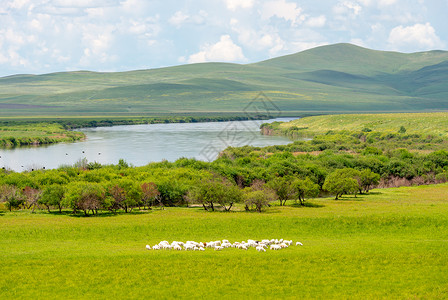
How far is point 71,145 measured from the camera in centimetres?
13975

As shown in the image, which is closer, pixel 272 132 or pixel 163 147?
pixel 163 147

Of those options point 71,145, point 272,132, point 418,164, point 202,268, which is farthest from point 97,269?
point 272,132

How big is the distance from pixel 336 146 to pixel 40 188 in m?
73.5

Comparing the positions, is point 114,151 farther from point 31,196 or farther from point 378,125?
point 378,125

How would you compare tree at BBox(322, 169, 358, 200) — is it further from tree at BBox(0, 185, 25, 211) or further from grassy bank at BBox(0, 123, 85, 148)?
grassy bank at BBox(0, 123, 85, 148)

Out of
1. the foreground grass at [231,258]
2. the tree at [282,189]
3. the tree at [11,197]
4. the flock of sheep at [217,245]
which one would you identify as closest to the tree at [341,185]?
the tree at [282,189]

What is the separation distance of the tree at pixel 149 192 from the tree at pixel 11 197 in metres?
12.4

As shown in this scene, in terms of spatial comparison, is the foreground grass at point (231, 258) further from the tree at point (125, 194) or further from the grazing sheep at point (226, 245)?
the tree at point (125, 194)

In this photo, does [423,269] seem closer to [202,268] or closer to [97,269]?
[202,268]

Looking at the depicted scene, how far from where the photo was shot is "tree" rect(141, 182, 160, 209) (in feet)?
195

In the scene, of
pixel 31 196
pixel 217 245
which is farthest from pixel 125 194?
pixel 217 245

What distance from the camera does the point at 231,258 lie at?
33000mm

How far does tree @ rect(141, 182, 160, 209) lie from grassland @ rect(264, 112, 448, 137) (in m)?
98.8

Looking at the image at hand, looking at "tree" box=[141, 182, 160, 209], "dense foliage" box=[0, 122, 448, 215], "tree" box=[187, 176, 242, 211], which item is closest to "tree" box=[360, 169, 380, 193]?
"dense foliage" box=[0, 122, 448, 215]
